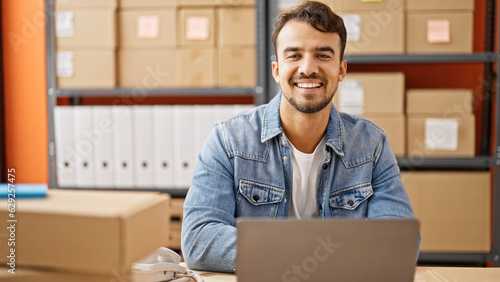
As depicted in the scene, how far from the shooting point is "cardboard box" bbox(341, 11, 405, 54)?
2271 millimetres

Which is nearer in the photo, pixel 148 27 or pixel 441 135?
pixel 441 135

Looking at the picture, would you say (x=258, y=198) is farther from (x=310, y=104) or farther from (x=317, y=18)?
(x=317, y=18)

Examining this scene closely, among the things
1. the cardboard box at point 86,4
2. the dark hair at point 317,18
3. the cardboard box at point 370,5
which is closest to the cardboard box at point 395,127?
the cardboard box at point 370,5

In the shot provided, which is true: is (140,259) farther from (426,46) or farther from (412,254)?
(426,46)

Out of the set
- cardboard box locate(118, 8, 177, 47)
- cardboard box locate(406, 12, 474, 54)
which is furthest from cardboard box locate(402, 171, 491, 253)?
cardboard box locate(118, 8, 177, 47)

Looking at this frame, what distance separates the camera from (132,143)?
243cm

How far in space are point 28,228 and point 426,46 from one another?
2122 mm

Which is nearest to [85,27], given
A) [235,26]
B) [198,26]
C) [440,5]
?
[198,26]

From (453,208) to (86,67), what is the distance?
74.7 inches

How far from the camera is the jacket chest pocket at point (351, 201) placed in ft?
4.68

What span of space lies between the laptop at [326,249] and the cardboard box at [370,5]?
166 cm

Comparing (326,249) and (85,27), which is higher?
(85,27)

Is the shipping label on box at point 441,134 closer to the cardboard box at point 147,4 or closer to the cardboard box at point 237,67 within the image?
the cardboard box at point 237,67

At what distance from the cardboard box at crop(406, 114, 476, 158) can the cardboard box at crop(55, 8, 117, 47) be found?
1506 mm
